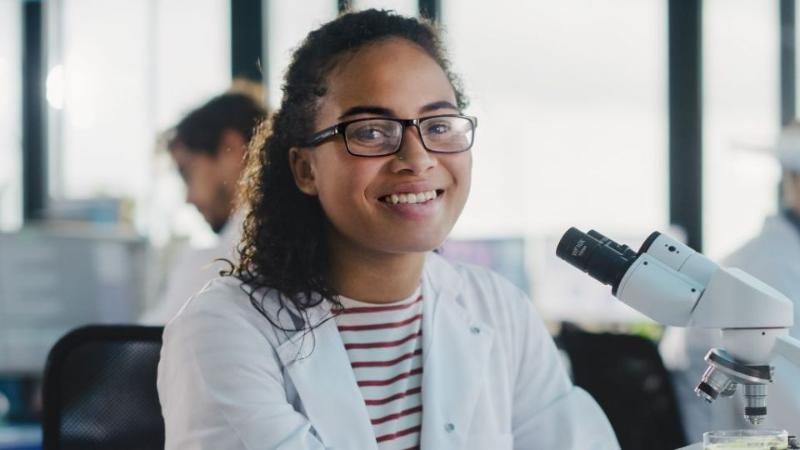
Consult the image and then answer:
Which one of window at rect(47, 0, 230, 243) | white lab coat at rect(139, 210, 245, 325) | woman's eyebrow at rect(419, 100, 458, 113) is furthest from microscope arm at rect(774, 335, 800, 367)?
window at rect(47, 0, 230, 243)

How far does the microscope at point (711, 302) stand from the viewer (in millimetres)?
1086

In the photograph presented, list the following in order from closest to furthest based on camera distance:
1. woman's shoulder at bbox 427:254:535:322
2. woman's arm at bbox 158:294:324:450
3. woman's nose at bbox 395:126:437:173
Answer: woman's arm at bbox 158:294:324:450, woman's nose at bbox 395:126:437:173, woman's shoulder at bbox 427:254:535:322

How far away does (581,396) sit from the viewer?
162cm

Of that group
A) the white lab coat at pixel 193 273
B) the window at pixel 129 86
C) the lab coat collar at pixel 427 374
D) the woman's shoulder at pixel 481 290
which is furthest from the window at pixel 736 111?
the lab coat collar at pixel 427 374

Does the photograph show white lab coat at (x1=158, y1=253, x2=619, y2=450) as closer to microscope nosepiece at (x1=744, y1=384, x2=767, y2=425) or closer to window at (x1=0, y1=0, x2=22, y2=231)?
microscope nosepiece at (x1=744, y1=384, x2=767, y2=425)

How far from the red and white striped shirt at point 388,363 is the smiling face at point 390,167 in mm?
101

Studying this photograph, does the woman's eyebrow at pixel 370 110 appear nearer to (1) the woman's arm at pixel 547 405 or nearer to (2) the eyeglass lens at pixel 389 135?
(2) the eyeglass lens at pixel 389 135

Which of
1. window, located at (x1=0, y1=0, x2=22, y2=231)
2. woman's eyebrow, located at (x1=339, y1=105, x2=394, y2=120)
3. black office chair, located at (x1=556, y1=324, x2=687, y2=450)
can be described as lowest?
black office chair, located at (x1=556, y1=324, x2=687, y2=450)

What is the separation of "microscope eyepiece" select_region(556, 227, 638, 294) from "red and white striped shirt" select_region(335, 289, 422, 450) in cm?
37

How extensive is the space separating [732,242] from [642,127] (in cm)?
67

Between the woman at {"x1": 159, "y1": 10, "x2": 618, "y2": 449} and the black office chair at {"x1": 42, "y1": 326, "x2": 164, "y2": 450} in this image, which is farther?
the black office chair at {"x1": 42, "y1": 326, "x2": 164, "y2": 450}

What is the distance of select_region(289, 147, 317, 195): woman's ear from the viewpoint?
1.61 meters

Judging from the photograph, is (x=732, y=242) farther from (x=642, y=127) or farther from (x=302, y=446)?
(x=302, y=446)

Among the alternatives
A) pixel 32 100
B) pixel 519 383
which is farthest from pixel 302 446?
pixel 32 100
